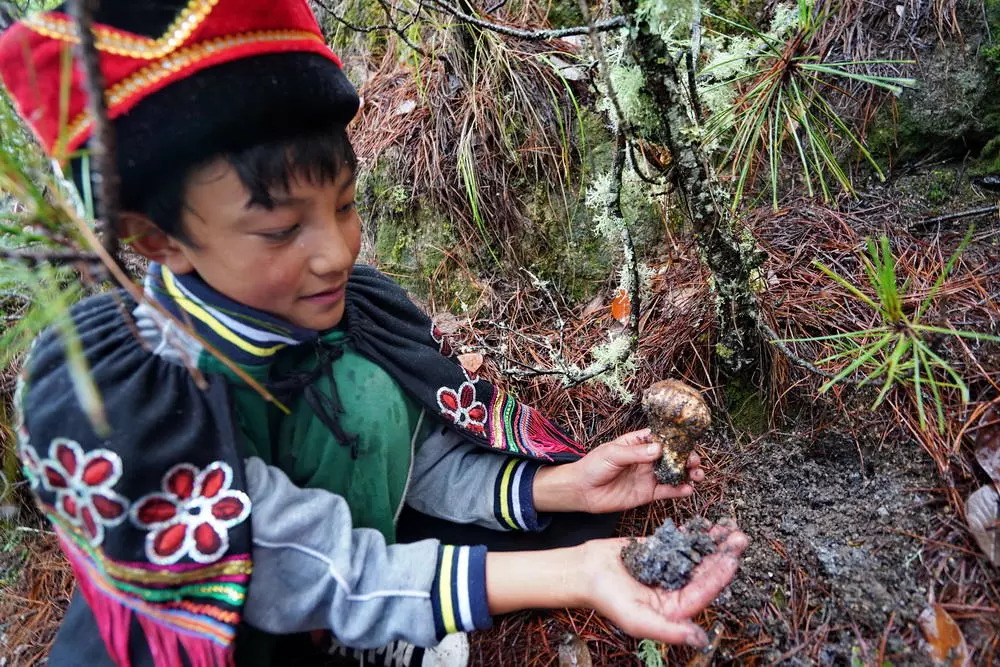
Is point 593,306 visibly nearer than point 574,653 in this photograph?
No

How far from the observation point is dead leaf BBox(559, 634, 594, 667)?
5.16ft

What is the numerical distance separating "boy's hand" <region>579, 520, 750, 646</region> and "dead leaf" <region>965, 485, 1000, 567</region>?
1.57ft

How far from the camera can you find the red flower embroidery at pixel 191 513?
46.3 inches

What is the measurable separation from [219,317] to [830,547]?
155 cm

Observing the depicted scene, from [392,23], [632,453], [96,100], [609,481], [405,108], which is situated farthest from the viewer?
[405,108]

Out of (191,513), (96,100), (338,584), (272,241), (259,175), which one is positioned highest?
(96,100)

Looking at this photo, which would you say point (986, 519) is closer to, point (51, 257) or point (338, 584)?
point (338, 584)

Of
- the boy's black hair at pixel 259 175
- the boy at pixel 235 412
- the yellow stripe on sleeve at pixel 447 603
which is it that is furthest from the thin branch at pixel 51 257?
the yellow stripe on sleeve at pixel 447 603

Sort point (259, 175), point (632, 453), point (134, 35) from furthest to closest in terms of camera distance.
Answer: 1. point (632, 453)
2. point (259, 175)
3. point (134, 35)

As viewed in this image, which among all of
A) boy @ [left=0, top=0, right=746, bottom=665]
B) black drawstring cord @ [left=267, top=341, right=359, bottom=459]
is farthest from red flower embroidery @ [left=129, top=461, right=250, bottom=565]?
black drawstring cord @ [left=267, top=341, right=359, bottom=459]

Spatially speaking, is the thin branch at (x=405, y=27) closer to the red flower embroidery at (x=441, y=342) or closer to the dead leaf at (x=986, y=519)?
the red flower embroidery at (x=441, y=342)

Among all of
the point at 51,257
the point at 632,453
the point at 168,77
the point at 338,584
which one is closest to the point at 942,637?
the point at 632,453

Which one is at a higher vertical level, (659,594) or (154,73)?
(154,73)

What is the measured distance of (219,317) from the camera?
4.21 feet
